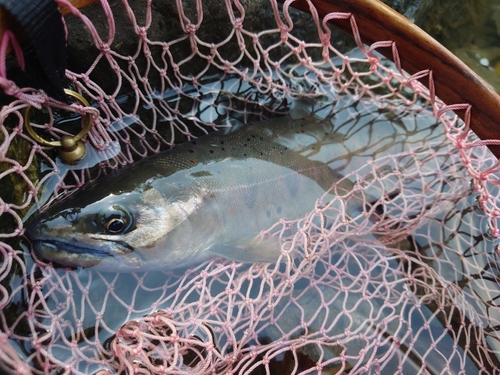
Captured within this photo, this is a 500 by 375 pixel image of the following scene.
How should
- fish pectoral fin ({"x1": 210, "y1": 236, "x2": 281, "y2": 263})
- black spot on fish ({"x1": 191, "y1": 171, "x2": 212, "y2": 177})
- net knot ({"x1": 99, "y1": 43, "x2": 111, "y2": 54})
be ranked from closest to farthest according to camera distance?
net knot ({"x1": 99, "y1": 43, "x2": 111, "y2": 54})
fish pectoral fin ({"x1": 210, "y1": 236, "x2": 281, "y2": 263})
black spot on fish ({"x1": 191, "y1": 171, "x2": 212, "y2": 177})

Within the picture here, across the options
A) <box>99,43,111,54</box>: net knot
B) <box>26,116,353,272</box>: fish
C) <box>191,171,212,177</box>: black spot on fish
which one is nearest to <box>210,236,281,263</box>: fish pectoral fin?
<box>26,116,353,272</box>: fish

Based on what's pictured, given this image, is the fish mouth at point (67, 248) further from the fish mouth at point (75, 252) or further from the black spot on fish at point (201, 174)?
the black spot on fish at point (201, 174)

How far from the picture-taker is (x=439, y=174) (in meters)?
2.65

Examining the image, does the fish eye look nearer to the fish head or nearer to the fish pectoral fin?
the fish head

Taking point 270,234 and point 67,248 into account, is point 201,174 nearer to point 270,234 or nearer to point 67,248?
point 270,234

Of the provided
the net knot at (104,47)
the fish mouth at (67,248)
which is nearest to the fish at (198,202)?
the fish mouth at (67,248)

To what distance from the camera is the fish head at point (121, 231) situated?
196 centimetres

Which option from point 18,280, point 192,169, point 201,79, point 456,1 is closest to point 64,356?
point 18,280

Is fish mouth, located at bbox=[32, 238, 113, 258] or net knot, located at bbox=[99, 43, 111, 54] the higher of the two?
net knot, located at bbox=[99, 43, 111, 54]

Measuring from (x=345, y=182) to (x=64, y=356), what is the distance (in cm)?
191

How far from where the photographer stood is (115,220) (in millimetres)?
2039

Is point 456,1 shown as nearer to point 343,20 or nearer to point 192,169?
point 343,20

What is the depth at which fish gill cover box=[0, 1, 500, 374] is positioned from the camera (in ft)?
6.28

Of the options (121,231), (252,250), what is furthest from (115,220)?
(252,250)
